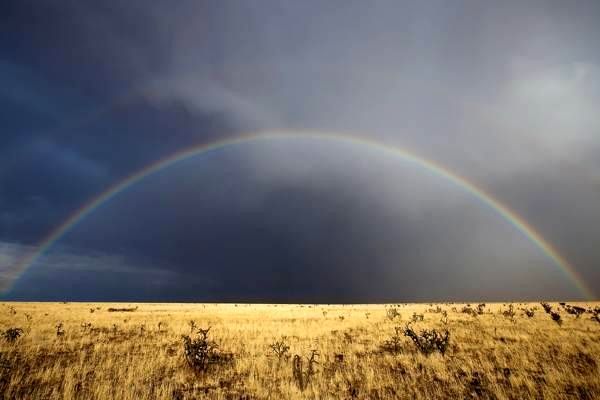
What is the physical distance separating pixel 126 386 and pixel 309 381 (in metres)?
5.50

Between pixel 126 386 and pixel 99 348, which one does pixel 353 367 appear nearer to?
pixel 126 386

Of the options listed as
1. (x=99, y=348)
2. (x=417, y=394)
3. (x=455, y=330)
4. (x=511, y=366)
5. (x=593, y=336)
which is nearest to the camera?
(x=417, y=394)

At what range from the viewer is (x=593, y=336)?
17531mm

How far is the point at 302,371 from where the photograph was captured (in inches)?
499

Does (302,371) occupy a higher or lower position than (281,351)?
lower

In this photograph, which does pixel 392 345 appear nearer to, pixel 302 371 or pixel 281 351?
pixel 281 351

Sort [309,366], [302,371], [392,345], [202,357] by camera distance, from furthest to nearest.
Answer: [392,345]
[202,357]
[309,366]
[302,371]

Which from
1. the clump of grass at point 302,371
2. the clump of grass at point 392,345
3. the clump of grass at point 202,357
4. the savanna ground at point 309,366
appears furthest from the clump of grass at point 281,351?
the clump of grass at point 392,345

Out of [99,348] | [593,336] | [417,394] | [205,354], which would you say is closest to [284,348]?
[205,354]

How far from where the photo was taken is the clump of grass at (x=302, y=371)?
11690 millimetres

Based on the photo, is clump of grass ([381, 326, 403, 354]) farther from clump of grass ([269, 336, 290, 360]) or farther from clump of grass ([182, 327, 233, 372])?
clump of grass ([182, 327, 233, 372])

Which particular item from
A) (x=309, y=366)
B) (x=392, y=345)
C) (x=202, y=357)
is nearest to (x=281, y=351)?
(x=309, y=366)

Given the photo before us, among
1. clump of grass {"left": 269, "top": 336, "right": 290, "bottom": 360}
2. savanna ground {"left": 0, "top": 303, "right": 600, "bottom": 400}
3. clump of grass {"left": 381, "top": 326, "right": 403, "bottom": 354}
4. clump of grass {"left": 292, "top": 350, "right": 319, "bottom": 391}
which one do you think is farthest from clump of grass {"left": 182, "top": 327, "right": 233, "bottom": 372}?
clump of grass {"left": 381, "top": 326, "right": 403, "bottom": 354}

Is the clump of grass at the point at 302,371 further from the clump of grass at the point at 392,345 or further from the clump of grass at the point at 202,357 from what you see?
the clump of grass at the point at 392,345
